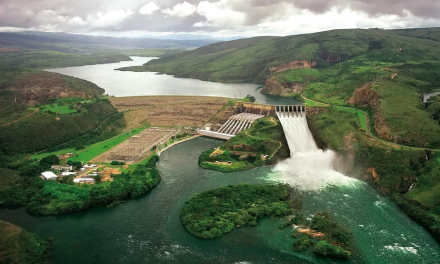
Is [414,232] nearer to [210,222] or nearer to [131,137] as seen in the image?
[210,222]

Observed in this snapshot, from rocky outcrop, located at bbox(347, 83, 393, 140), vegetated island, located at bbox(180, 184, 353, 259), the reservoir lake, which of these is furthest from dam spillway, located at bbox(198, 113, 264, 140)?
vegetated island, located at bbox(180, 184, 353, 259)

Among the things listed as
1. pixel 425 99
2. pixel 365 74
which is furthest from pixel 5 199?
pixel 365 74

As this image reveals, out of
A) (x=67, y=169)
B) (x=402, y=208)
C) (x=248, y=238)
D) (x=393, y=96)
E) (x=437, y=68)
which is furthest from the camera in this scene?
(x=437, y=68)

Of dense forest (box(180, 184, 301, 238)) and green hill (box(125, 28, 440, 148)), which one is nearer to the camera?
dense forest (box(180, 184, 301, 238))

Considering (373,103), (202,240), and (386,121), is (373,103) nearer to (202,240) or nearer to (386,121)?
(386,121)

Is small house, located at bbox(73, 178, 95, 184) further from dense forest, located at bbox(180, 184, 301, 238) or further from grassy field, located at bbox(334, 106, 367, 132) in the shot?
grassy field, located at bbox(334, 106, 367, 132)

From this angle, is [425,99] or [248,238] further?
[425,99]

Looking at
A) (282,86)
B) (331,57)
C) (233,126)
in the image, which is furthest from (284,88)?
(233,126)
